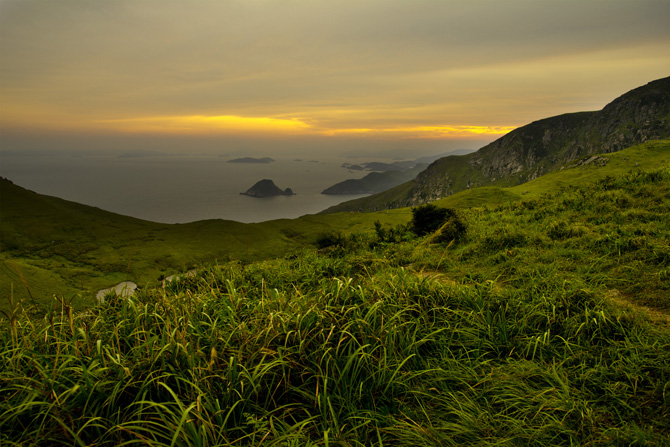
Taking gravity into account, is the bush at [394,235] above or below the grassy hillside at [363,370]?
below

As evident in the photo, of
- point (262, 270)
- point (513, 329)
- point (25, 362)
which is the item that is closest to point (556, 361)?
point (513, 329)

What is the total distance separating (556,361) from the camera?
14.5ft

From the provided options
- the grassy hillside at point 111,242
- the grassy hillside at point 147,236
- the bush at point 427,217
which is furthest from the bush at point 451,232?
the grassy hillside at point 111,242

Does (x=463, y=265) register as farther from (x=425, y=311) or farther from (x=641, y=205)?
(x=641, y=205)

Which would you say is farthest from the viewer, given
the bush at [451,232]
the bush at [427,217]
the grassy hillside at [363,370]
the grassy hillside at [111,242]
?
the grassy hillside at [111,242]

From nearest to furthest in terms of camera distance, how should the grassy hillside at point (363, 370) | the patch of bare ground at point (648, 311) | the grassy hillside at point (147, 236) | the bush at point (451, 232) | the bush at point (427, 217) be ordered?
the grassy hillside at point (363, 370)
the patch of bare ground at point (648, 311)
the bush at point (451, 232)
the bush at point (427, 217)
the grassy hillside at point (147, 236)

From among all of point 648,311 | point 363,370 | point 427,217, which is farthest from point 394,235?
point 363,370

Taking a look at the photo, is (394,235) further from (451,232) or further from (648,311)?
(648,311)

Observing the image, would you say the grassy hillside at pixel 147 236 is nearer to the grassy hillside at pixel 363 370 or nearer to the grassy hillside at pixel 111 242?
the grassy hillside at pixel 111 242

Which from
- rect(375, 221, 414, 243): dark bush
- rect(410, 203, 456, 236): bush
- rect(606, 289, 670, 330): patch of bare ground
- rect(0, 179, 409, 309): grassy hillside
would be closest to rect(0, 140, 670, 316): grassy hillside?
rect(0, 179, 409, 309): grassy hillside

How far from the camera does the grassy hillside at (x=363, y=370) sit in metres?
3.14

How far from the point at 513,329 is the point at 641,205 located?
37.1 feet

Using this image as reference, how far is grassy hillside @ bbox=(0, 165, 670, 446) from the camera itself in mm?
3145

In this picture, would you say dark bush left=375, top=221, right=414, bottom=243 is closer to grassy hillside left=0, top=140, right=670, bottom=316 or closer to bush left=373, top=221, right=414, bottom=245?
bush left=373, top=221, right=414, bottom=245
